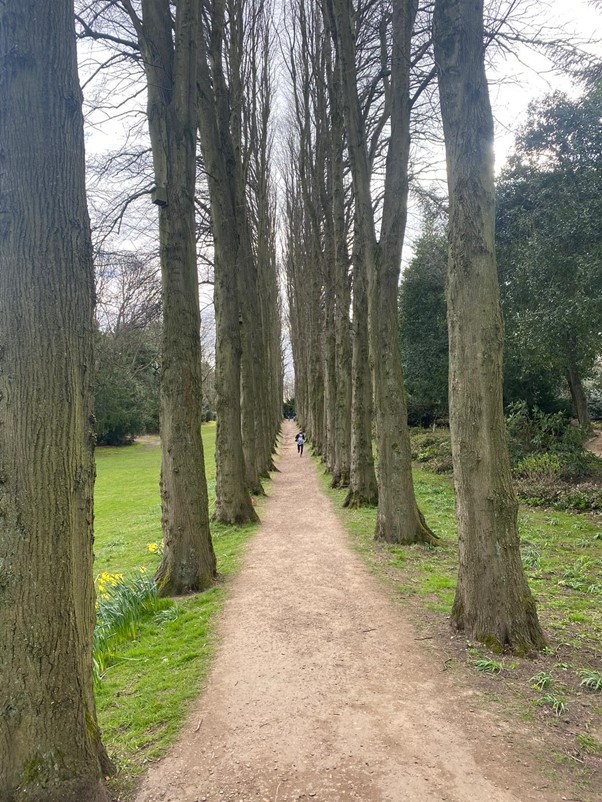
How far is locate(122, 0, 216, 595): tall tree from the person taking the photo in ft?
21.6

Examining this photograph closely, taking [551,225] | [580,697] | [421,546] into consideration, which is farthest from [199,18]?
[551,225]

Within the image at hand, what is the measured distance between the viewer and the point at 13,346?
2486 mm

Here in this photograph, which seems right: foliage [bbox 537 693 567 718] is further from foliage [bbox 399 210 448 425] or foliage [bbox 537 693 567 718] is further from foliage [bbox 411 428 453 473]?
foliage [bbox 399 210 448 425]

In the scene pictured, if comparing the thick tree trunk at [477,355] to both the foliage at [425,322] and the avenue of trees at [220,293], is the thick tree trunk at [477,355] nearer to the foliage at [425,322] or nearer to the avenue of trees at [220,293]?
the avenue of trees at [220,293]

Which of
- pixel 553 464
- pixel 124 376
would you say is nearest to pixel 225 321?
pixel 553 464

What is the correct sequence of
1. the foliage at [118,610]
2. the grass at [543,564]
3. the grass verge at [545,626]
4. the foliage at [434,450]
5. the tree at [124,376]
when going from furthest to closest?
the foliage at [434,450]
the tree at [124,376]
the grass at [543,564]
the foliage at [118,610]
the grass verge at [545,626]

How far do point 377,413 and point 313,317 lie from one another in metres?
13.5

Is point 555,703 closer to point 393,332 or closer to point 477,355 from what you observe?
point 477,355

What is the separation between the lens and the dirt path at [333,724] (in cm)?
276

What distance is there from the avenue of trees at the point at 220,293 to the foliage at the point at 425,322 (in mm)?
6008

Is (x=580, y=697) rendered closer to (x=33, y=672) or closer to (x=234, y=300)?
(x=33, y=672)

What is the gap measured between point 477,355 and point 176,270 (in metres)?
4.02

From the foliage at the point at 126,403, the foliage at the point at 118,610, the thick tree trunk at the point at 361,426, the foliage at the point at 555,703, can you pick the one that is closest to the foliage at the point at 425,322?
the thick tree trunk at the point at 361,426

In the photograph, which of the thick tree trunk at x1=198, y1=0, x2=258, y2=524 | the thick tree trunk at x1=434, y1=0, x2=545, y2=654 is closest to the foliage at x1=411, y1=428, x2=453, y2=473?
the thick tree trunk at x1=198, y1=0, x2=258, y2=524
